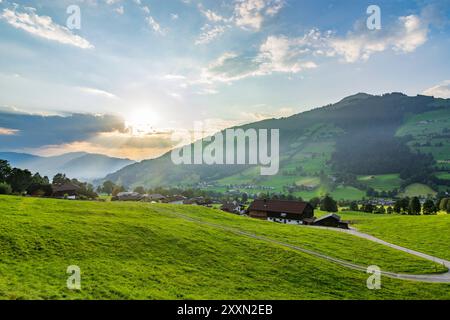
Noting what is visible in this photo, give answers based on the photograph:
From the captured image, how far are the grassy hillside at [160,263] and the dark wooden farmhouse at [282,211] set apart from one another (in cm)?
6189

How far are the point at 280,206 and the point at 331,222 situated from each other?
23136mm

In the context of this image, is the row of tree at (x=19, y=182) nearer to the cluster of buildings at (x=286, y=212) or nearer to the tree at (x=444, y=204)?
the cluster of buildings at (x=286, y=212)

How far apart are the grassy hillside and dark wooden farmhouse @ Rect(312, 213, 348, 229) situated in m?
48.2

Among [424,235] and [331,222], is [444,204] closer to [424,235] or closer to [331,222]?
[331,222]

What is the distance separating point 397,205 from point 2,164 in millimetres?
177956

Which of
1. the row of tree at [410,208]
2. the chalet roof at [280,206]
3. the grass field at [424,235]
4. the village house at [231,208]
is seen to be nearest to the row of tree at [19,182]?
the chalet roof at [280,206]

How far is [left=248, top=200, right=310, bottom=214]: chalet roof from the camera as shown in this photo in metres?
108

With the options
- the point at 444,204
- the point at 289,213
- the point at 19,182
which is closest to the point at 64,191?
the point at 19,182

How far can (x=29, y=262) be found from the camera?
2350cm

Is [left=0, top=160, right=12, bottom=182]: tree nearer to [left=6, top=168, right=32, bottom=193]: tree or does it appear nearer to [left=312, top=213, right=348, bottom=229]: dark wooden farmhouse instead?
[left=6, top=168, right=32, bottom=193]: tree

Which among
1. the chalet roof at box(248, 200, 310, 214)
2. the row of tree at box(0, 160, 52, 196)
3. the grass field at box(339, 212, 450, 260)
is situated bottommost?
the grass field at box(339, 212, 450, 260)

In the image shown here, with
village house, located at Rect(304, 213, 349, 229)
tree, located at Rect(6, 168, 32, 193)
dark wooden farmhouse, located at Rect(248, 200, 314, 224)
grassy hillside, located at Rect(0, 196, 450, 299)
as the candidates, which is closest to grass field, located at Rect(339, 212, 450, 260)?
grassy hillside, located at Rect(0, 196, 450, 299)
